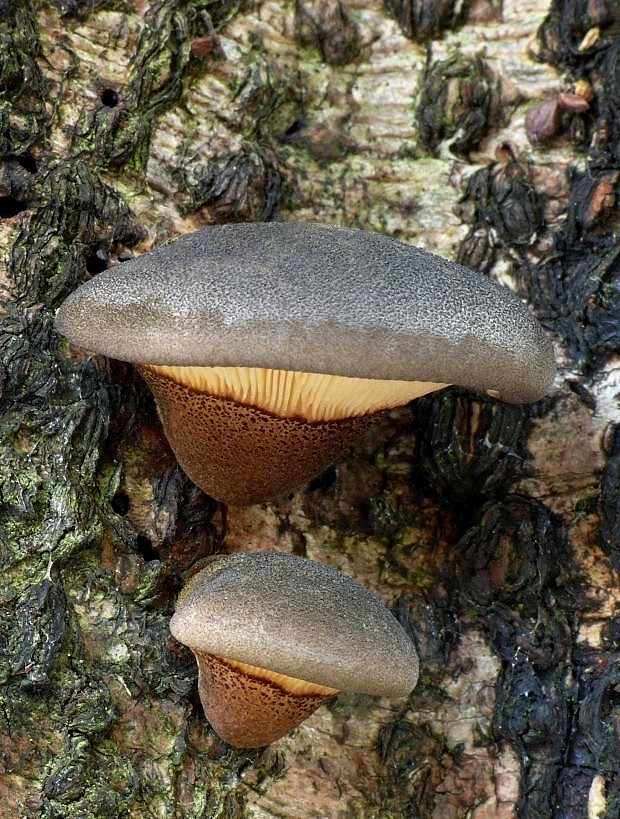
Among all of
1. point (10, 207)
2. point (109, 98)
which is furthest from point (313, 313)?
point (109, 98)

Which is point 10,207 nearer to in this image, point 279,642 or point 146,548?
point 146,548

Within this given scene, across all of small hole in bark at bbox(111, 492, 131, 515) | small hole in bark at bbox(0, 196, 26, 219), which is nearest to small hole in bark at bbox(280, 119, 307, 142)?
small hole in bark at bbox(0, 196, 26, 219)

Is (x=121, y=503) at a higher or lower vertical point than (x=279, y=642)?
lower

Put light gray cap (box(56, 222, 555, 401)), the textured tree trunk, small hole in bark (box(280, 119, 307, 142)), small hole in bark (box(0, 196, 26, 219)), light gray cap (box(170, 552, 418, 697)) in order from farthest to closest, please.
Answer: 1. small hole in bark (box(280, 119, 307, 142))
2. small hole in bark (box(0, 196, 26, 219))
3. the textured tree trunk
4. light gray cap (box(170, 552, 418, 697))
5. light gray cap (box(56, 222, 555, 401))

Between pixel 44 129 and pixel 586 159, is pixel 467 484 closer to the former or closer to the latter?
pixel 586 159

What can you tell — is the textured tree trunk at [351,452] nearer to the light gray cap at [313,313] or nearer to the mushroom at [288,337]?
the mushroom at [288,337]

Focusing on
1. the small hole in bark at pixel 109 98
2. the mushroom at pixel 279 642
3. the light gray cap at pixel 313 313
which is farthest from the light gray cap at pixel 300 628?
the small hole in bark at pixel 109 98

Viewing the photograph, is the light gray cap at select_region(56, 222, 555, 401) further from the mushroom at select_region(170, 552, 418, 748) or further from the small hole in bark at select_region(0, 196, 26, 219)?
the mushroom at select_region(170, 552, 418, 748)

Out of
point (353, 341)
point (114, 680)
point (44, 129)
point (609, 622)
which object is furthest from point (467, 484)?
point (44, 129)
